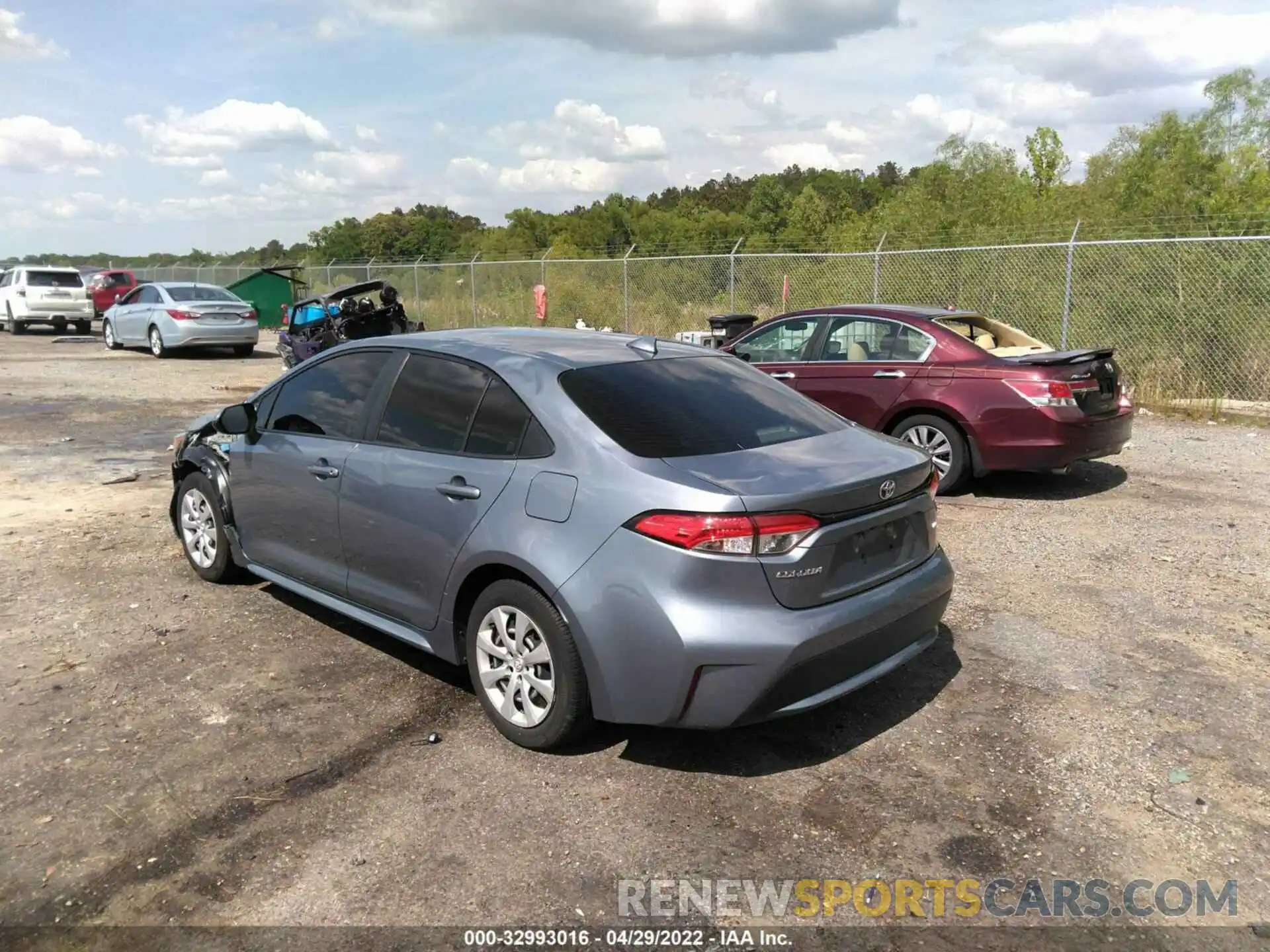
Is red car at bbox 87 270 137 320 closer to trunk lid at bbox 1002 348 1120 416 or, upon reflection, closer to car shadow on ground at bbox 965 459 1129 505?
car shadow on ground at bbox 965 459 1129 505

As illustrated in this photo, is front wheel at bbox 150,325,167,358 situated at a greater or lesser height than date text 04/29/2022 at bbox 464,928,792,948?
greater

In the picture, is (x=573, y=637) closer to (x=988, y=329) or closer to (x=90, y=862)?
(x=90, y=862)

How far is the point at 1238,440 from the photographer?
33.0ft

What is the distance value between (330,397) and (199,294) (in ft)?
55.3

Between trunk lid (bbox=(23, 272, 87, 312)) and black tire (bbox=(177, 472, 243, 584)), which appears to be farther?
trunk lid (bbox=(23, 272, 87, 312))

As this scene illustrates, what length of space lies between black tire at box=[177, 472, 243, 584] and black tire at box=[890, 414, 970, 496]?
5180 mm

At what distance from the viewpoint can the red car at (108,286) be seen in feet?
98.2

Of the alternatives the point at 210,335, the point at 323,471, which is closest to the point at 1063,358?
the point at 323,471

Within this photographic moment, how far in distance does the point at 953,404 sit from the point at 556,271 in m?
15.7

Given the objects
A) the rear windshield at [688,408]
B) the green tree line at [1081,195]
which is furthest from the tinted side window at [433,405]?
the green tree line at [1081,195]

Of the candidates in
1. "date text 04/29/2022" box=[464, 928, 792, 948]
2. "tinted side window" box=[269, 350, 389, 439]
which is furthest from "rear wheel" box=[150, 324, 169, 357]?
"date text 04/29/2022" box=[464, 928, 792, 948]

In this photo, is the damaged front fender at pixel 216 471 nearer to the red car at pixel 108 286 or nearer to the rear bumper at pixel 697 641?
the rear bumper at pixel 697 641

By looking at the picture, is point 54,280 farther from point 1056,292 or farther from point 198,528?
point 1056,292

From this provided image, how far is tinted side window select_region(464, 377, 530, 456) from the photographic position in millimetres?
3756
